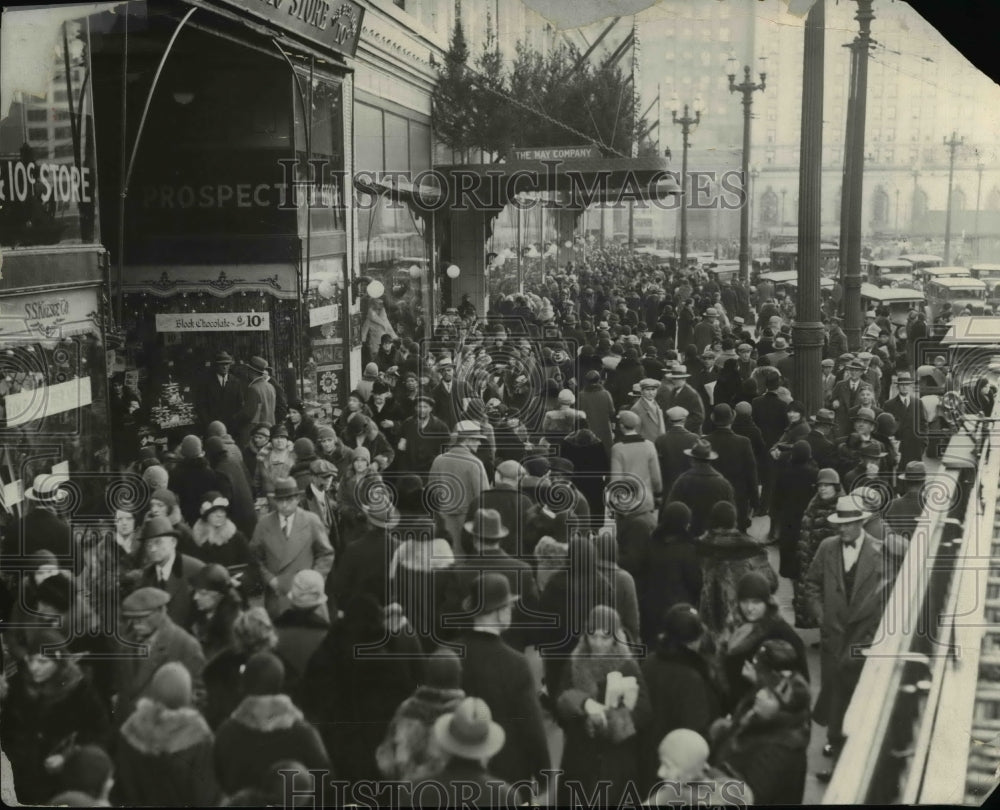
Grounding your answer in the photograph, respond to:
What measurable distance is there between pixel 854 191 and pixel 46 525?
4.78 metres

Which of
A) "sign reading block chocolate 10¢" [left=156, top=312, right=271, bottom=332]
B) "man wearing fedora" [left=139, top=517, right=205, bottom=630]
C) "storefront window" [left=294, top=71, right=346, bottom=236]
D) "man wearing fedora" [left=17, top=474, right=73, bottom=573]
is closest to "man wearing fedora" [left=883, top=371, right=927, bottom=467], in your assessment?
"storefront window" [left=294, top=71, right=346, bottom=236]

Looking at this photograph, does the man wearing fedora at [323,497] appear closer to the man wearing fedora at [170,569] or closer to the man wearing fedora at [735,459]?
the man wearing fedora at [170,569]

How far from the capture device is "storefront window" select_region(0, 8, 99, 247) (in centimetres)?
539

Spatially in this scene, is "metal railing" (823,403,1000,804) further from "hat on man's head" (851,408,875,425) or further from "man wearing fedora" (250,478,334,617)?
"man wearing fedora" (250,478,334,617)

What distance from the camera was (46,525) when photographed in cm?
554

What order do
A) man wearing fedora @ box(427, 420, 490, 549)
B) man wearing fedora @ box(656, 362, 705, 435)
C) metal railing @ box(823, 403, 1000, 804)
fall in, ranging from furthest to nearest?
man wearing fedora @ box(656, 362, 705, 435) → man wearing fedora @ box(427, 420, 490, 549) → metal railing @ box(823, 403, 1000, 804)

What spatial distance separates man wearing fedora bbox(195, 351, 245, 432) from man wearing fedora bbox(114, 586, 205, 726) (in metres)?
1.02

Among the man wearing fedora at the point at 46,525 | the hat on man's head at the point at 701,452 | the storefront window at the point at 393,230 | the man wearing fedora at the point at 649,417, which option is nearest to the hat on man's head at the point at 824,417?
the hat on man's head at the point at 701,452

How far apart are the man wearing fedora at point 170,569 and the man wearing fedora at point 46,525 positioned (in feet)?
1.30

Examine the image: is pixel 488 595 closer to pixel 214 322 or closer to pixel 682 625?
pixel 682 625

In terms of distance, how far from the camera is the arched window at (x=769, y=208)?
560 centimetres

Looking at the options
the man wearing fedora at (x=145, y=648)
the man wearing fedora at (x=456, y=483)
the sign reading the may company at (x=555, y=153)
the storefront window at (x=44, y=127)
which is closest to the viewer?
the man wearing fedora at (x=145, y=648)

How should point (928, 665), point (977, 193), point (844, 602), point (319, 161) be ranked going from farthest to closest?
point (319, 161) < point (977, 193) < point (928, 665) < point (844, 602)

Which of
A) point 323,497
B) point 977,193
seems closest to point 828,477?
point 977,193
